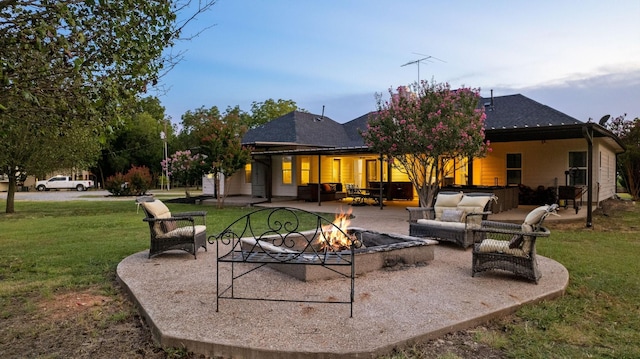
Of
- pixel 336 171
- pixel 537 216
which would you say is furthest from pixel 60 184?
pixel 537 216

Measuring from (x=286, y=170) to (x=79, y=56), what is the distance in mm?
15636

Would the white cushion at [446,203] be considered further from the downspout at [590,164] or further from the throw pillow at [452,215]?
the downspout at [590,164]

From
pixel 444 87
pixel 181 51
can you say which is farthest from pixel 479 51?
pixel 181 51

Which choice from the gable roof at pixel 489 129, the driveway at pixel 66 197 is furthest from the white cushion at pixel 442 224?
the driveway at pixel 66 197

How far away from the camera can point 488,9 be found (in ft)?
38.5

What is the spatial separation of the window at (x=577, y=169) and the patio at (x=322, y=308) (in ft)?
36.7

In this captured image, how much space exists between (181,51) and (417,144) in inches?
266

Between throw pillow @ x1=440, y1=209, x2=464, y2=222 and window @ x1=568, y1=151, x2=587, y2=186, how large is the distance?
1024 cm

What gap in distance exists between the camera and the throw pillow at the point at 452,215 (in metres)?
7.21

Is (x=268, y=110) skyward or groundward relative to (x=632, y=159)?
skyward

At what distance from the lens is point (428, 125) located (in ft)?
32.3

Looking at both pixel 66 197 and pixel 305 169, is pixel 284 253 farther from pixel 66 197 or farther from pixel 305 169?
pixel 66 197

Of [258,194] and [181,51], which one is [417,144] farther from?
[258,194]

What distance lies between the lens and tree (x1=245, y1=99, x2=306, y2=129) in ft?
137
